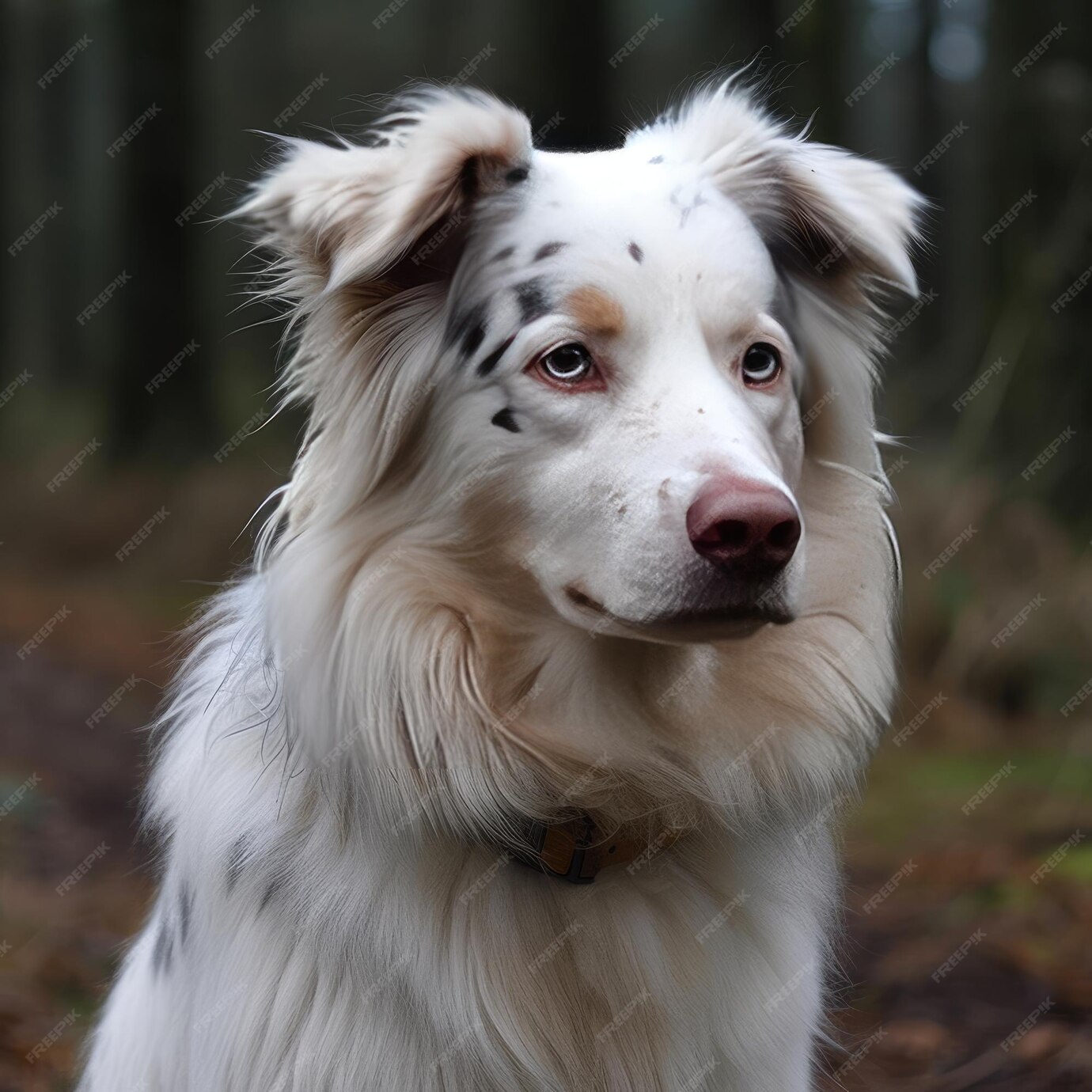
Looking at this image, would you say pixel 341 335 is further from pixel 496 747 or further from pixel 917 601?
pixel 917 601

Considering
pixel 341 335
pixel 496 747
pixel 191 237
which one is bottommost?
pixel 191 237

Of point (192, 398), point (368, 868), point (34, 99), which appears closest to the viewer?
point (368, 868)

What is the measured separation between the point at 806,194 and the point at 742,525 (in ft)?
3.74

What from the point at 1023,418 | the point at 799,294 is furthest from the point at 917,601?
the point at 799,294

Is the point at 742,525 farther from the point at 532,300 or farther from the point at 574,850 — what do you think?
the point at 574,850

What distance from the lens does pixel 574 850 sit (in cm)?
297

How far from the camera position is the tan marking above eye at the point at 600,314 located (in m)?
2.90

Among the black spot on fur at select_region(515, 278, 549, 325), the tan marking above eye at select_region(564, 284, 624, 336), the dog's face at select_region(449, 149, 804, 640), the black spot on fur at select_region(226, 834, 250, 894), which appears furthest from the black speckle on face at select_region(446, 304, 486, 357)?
the black spot on fur at select_region(226, 834, 250, 894)

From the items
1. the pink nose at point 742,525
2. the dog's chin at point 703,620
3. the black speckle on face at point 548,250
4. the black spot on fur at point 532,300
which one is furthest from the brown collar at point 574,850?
the black speckle on face at point 548,250

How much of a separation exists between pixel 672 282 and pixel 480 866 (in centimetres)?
137

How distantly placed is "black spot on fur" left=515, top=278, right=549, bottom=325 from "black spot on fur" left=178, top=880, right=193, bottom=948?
60.8 inches

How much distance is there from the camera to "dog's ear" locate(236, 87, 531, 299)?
2.85m

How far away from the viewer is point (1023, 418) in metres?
8.02

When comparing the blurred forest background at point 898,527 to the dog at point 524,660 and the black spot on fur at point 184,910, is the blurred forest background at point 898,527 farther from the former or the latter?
the black spot on fur at point 184,910
